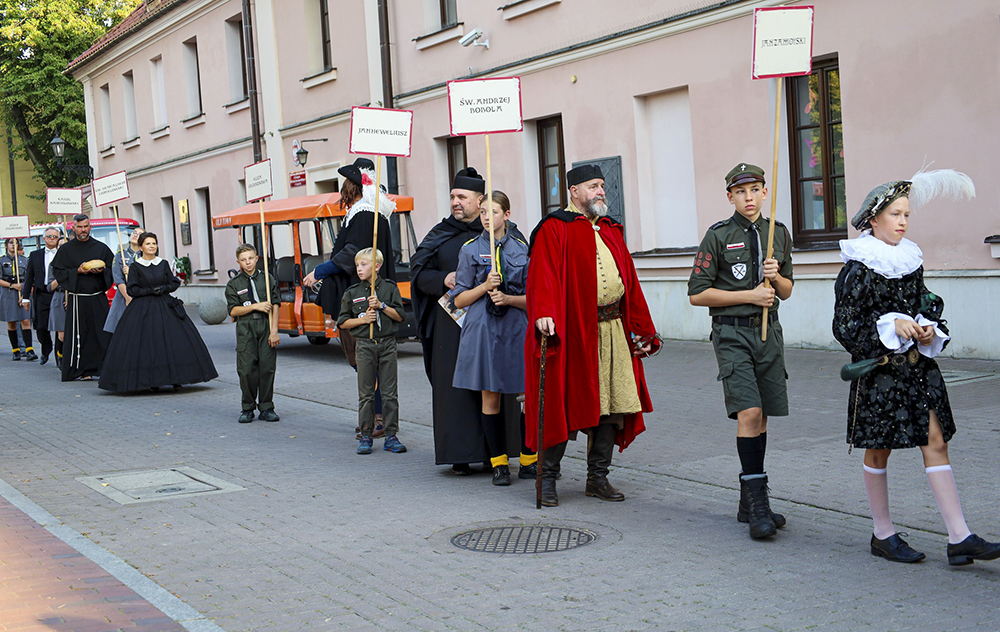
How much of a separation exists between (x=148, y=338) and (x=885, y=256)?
9.46 metres

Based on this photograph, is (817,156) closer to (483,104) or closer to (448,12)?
(483,104)

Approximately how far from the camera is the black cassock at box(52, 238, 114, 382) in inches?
564

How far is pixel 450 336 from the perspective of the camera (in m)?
7.44

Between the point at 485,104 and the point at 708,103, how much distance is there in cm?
769

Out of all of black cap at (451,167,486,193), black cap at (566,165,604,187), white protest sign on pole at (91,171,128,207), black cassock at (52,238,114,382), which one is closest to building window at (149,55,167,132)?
white protest sign on pole at (91,171,128,207)

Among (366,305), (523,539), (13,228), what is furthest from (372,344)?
(13,228)

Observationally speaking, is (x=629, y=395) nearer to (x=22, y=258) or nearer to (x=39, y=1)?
(x=22, y=258)

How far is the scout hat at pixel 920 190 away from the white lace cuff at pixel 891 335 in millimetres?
463

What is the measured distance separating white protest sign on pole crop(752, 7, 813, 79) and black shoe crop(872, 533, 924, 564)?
2.56 meters

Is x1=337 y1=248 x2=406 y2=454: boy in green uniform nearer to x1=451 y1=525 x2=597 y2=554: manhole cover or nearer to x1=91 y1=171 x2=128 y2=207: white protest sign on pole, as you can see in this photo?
x1=451 y1=525 x2=597 y2=554: manhole cover

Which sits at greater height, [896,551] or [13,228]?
[13,228]

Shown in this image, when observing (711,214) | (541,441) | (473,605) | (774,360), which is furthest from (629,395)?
(711,214)

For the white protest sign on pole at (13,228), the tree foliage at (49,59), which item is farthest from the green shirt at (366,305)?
the tree foliage at (49,59)

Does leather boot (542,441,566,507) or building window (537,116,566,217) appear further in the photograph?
building window (537,116,566,217)
